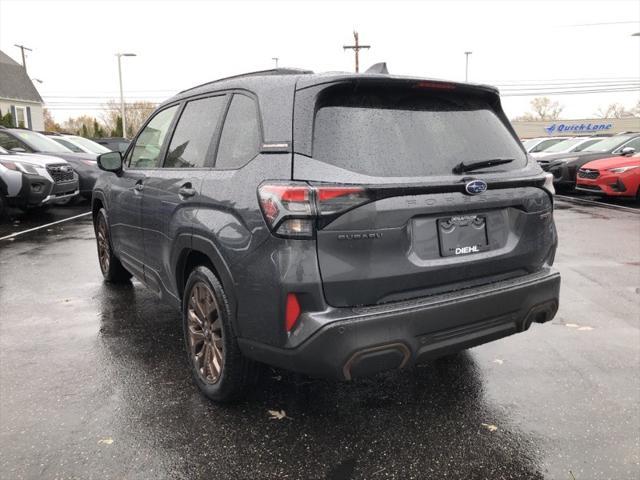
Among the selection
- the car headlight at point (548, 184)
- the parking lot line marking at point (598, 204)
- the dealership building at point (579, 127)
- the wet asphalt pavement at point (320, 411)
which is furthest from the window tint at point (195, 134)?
the dealership building at point (579, 127)

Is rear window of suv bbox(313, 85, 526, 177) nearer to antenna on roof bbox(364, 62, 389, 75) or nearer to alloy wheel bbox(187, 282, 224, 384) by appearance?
antenna on roof bbox(364, 62, 389, 75)

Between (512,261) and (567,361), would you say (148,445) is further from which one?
(567,361)

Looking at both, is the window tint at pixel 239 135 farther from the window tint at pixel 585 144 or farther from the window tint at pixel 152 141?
the window tint at pixel 585 144

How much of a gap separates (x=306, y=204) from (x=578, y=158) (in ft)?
47.8

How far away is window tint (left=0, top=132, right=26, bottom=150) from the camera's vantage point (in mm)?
12141

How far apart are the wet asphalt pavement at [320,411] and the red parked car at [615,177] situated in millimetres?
8748

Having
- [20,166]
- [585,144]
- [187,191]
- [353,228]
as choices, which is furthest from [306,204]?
[585,144]

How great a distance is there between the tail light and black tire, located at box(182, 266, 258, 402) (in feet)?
2.22

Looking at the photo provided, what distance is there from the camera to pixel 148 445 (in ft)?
9.16

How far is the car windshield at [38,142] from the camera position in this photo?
12656 mm

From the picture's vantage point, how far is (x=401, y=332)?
2.52 m

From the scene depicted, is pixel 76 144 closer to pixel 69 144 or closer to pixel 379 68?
pixel 69 144

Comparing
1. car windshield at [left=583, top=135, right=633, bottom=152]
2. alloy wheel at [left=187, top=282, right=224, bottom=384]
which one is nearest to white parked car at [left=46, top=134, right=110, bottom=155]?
alloy wheel at [left=187, top=282, right=224, bottom=384]

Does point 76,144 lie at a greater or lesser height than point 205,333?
greater
